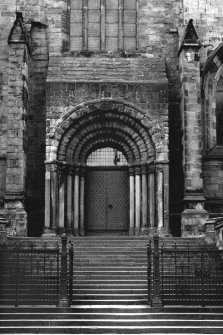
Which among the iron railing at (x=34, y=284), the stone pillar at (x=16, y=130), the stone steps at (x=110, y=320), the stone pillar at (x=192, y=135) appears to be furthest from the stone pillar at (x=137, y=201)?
the stone steps at (x=110, y=320)

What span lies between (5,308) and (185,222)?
355 inches

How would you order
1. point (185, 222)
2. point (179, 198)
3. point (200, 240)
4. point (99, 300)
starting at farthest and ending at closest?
point (179, 198), point (185, 222), point (200, 240), point (99, 300)

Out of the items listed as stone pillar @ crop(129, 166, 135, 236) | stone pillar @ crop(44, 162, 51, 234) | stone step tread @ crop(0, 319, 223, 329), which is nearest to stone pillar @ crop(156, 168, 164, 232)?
stone pillar @ crop(129, 166, 135, 236)

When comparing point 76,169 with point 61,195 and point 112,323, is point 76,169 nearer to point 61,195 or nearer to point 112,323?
point 61,195

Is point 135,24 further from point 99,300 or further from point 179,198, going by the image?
point 99,300

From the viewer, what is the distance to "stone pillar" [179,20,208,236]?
21266 millimetres

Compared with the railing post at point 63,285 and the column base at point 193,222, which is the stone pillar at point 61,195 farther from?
the railing post at point 63,285

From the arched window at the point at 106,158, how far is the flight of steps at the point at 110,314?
7113mm

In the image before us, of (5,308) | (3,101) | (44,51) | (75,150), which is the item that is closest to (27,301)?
(5,308)

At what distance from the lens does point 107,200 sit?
23125mm

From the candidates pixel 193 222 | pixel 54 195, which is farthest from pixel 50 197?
pixel 193 222

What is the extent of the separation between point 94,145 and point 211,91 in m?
5.04

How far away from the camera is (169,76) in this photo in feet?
78.8

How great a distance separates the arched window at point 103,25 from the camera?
24438 millimetres
